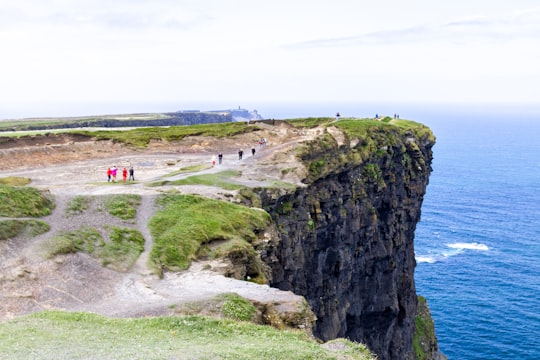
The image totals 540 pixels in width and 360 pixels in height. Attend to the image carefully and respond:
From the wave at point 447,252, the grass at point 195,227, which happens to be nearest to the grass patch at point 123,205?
the grass at point 195,227

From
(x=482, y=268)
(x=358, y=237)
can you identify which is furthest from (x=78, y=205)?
(x=482, y=268)

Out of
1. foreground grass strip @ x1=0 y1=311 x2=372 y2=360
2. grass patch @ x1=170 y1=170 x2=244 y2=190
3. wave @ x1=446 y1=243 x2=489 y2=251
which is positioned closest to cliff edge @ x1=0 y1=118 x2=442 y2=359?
grass patch @ x1=170 y1=170 x2=244 y2=190

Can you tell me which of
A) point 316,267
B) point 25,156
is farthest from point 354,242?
point 25,156

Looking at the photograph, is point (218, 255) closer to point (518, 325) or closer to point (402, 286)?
point (402, 286)

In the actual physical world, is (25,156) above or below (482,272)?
above

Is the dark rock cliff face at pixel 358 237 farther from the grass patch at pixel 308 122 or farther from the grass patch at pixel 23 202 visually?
the grass patch at pixel 23 202

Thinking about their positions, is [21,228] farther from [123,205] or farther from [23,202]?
[123,205]

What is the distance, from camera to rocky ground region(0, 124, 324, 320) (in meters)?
26.7

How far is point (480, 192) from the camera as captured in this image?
15650 centimetres

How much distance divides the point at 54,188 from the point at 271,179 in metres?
19.3

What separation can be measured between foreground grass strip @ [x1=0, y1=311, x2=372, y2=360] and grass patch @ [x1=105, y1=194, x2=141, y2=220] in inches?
544

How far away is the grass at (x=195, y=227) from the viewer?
3325 cm

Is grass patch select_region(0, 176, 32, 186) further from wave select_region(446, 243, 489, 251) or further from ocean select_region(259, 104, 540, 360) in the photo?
wave select_region(446, 243, 489, 251)

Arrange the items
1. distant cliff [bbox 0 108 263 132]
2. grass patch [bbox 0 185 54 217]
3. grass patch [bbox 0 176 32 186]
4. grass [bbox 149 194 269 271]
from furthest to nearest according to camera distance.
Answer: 1. distant cliff [bbox 0 108 263 132]
2. grass patch [bbox 0 176 32 186]
3. grass patch [bbox 0 185 54 217]
4. grass [bbox 149 194 269 271]
